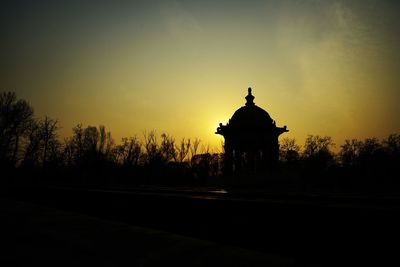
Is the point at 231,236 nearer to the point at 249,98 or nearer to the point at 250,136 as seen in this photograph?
the point at 250,136

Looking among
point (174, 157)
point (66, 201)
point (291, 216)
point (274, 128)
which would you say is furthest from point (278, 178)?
point (174, 157)

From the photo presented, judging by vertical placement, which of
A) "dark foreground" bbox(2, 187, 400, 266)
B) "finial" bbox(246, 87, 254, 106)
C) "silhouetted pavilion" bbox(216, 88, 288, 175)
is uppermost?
"finial" bbox(246, 87, 254, 106)

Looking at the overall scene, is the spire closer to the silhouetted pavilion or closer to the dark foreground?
the silhouetted pavilion

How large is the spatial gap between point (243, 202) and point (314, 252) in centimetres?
172

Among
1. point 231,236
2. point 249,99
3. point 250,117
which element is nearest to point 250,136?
point 250,117

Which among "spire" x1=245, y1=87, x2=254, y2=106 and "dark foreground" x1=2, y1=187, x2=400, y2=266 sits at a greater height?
"spire" x1=245, y1=87, x2=254, y2=106

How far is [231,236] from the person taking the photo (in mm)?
7172

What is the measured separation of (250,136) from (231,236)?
22.3m

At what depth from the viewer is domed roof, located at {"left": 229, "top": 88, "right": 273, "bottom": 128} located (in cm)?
2888

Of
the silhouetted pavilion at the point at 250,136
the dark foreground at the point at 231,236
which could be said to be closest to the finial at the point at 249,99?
the silhouetted pavilion at the point at 250,136

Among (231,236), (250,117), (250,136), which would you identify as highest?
(250,117)

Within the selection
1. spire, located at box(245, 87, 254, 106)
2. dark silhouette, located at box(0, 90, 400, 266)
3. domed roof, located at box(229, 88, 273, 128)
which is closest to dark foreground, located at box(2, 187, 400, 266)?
dark silhouette, located at box(0, 90, 400, 266)

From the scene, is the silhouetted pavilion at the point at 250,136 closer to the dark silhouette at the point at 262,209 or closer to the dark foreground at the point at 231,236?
the dark silhouette at the point at 262,209

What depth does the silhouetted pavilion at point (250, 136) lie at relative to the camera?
2899 centimetres
